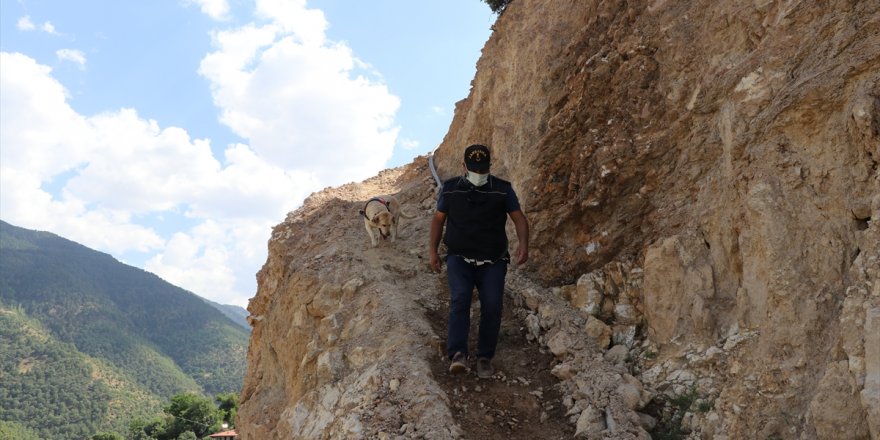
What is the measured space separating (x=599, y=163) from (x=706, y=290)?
2.25 metres

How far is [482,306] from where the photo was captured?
19.2ft

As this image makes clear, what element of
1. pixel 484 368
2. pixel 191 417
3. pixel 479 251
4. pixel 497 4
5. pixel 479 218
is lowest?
pixel 191 417

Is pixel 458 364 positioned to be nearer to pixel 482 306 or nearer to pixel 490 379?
pixel 490 379

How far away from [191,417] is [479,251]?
1883 inches

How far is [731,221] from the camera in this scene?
5.39 meters

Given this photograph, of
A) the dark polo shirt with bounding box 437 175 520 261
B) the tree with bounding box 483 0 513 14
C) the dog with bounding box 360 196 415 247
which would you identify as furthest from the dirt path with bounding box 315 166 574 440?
the tree with bounding box 483 0 513 14

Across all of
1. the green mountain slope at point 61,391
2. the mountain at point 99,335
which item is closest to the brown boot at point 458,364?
the green mountain slope at point 61,391

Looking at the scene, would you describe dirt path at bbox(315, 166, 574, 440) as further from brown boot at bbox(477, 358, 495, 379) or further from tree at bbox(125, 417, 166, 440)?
tree at bbox(125, 417, 166, 440)

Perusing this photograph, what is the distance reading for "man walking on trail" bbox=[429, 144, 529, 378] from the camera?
18.9 feet

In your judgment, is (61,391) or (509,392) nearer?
(509,392)

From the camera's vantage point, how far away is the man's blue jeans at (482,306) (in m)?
5.75

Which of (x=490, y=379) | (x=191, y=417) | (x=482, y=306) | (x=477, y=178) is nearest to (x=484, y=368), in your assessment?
(x=490, y=379)

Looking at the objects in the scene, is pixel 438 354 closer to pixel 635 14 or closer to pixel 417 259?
pixel 417 259

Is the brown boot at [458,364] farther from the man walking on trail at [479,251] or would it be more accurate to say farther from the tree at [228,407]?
the tree at [228,407]
